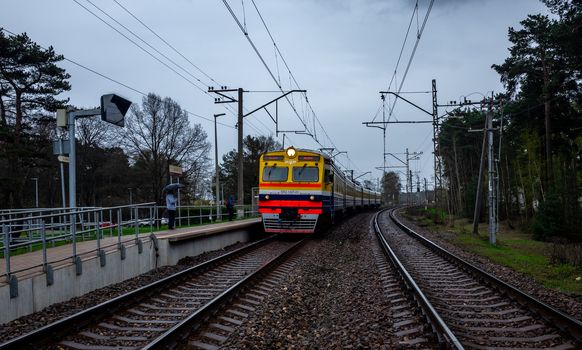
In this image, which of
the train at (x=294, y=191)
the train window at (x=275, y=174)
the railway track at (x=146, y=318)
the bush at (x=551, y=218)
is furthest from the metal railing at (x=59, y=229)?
the bush at (x=551, y=218)

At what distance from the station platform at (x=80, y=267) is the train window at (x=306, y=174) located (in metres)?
5.61

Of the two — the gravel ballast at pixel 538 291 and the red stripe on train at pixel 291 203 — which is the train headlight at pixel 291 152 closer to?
the red stripe on train at pixel 291 203

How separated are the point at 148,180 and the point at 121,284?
143ft

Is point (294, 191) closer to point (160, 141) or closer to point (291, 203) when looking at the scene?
point (291, 203)

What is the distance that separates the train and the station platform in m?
4.82

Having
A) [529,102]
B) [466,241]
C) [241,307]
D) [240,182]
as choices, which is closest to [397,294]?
[241,307]

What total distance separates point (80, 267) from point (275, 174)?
1165 centimetres

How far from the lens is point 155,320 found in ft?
24.2

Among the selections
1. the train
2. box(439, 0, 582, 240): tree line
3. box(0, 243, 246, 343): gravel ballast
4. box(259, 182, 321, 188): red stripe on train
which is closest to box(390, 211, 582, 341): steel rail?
box(0, 243, 246, 343): gravel ballast

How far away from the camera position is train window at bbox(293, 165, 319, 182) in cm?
1984

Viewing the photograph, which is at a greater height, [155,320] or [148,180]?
[148,180]

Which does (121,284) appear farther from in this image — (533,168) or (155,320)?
(533,168)

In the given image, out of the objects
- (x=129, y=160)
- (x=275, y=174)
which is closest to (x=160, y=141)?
(x=129, y=160)

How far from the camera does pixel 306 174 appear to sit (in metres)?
19.9
